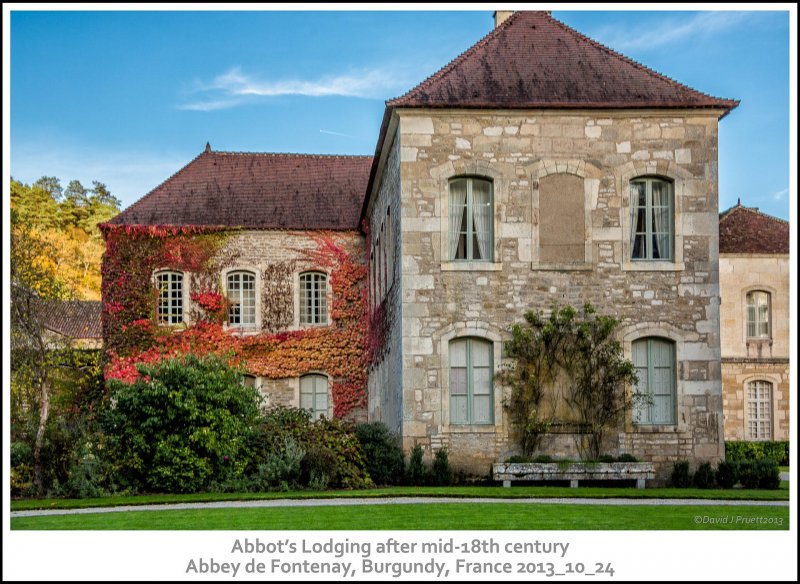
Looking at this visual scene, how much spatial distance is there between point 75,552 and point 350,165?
77.3ft

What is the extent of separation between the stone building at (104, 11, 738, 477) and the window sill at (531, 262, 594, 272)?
24 mm

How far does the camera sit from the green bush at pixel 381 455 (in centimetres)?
1920

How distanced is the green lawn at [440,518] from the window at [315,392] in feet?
52.3

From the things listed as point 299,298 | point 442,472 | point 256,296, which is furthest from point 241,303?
point 442,472

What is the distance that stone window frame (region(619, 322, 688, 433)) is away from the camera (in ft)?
65.1

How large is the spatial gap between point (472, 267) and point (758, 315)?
61.2 feet

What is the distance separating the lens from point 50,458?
1941 centimetres

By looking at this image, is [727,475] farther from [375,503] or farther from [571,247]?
[375,503]

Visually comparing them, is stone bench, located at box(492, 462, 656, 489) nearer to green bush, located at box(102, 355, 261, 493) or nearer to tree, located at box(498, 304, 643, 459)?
tree, located at box(498, 304, 643, 459)

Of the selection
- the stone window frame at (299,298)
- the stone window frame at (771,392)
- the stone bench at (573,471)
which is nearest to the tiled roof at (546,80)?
the stone bench at (573,471)

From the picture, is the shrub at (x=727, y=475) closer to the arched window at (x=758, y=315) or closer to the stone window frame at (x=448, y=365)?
the stone window frame at (x=448, y=365)

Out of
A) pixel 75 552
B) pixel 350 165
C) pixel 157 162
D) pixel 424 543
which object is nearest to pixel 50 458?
pixel 75 552

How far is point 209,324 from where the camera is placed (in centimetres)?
3128

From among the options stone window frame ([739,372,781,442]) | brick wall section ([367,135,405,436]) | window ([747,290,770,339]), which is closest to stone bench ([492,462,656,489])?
brick wall section ([367,135,405,436])
